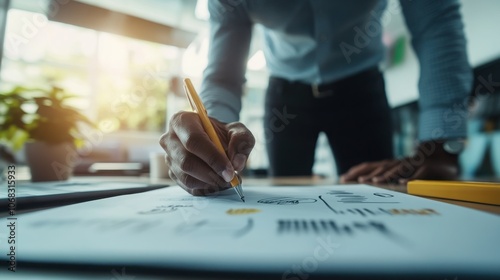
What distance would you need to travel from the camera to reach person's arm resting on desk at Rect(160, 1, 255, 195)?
37 centimetres

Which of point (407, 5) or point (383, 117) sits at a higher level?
point (407, 5)

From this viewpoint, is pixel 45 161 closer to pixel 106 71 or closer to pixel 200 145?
pixel 200 145

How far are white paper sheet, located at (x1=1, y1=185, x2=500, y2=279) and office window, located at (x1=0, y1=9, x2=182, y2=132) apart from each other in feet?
12.1

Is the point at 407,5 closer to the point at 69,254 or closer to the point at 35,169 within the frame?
A: the point at 69,254


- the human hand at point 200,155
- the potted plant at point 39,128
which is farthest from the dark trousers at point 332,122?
the potted plant at point 39,128

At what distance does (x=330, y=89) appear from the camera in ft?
3.00

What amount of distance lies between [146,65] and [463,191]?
4.62 meters

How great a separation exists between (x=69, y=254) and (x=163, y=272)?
0.06 metres

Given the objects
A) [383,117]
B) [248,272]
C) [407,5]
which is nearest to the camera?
[248,272]

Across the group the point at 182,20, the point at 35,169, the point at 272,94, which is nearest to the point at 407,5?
the point at 272,94

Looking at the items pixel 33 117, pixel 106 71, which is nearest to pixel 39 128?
pixel 33 117

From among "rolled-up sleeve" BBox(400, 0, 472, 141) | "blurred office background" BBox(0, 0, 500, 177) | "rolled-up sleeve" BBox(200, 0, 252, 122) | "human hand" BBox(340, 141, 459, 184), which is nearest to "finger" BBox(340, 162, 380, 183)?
"human hand" BBox(340, 141, 459, 184)

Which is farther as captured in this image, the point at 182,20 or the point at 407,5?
the point at 182,20

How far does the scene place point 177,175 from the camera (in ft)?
1.39
